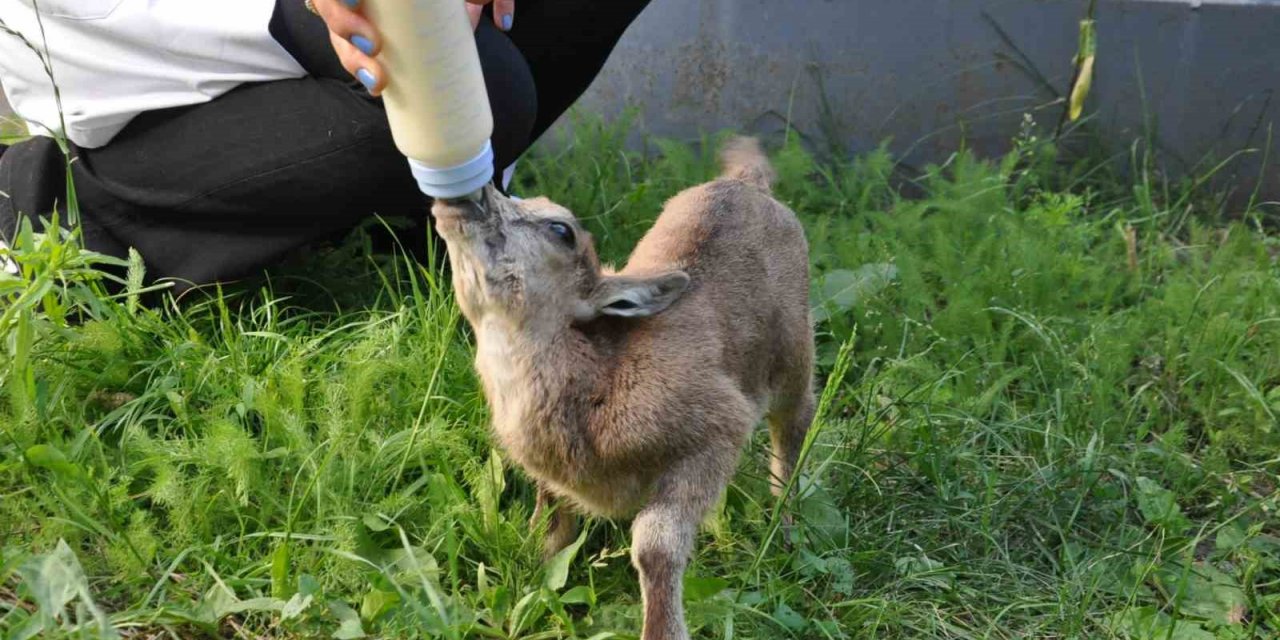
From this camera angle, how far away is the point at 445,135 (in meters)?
2.32

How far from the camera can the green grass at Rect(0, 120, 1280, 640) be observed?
Answer: 108 inches

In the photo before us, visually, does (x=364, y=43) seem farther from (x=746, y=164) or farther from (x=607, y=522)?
(x=746, y=164)

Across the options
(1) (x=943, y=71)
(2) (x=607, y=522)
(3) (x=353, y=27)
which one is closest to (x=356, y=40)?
(3) (x=353, y=27)

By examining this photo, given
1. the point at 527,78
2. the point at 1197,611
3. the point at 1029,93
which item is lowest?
the point at 1197,611

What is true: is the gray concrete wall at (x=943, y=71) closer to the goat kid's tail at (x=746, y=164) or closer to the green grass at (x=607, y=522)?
the green grass at (x=607, y=522)

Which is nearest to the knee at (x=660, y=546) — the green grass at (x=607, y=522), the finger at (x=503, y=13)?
the green grass at (x=607, y=522)

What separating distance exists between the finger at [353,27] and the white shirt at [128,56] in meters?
0.91

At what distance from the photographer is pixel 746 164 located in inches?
137

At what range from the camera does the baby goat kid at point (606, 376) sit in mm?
2621

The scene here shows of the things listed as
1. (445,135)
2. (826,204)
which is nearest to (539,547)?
(445,135)

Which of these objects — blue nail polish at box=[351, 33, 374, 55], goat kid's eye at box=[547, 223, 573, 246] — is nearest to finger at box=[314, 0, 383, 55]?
blue nail polish at box=[351, 33, 374, 55]

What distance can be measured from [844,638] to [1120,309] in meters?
1.96

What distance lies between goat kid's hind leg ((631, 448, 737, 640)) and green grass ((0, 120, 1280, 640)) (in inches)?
5.9

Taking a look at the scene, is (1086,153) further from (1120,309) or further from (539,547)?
(539,547)
